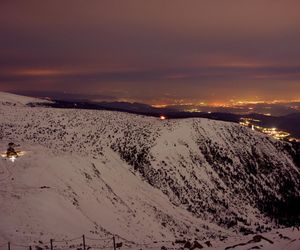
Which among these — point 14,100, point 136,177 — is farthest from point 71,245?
point 14,100

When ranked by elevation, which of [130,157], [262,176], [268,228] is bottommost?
[268,228]

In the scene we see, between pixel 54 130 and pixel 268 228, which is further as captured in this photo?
pixel 54 130

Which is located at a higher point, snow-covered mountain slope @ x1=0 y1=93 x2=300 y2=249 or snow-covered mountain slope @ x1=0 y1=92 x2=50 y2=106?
snow-covered mountain slope @ x1=0 y1=92 x2=50 y2=106

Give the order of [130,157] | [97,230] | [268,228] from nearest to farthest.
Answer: [97,230]
[268,228]
[130,157]

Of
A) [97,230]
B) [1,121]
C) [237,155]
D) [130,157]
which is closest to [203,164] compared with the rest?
[237,155]

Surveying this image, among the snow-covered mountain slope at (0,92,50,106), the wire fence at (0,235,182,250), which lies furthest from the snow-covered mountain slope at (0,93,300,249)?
the snow-covered mountain slope at (0,92,50,106)

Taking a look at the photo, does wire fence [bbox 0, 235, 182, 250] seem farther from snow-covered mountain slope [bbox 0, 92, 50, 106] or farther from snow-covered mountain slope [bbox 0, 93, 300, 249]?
snow-covered mountain slope [bbox 0, 92, 50, 106]

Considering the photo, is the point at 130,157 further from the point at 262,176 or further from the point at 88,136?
the point at 262,176

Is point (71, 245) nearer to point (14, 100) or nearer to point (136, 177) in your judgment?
point (136, 177)
